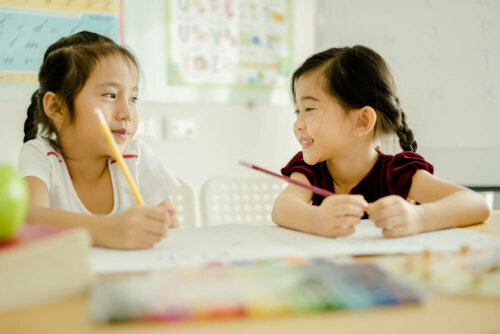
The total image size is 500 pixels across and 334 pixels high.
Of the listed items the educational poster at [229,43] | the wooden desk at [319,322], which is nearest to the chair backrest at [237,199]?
the educational poster at [229,43]

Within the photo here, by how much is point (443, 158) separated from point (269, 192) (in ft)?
3.43

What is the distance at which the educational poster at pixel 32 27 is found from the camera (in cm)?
171

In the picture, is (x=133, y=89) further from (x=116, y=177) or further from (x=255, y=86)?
(x=255, y=86)

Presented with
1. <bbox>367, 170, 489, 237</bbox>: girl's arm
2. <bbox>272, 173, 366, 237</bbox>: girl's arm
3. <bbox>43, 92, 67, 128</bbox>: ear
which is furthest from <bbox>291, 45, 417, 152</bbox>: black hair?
<bbox>43, 92, 67, 128</bbox>: ear

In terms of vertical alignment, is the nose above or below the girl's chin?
above

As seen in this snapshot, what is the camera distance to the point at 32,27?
68.7 inches

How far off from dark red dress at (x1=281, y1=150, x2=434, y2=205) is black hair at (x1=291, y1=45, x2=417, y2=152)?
0.10m

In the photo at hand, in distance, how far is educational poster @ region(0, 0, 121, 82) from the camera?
1711 millimetres

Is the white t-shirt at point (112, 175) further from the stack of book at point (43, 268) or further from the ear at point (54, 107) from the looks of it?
the stack of book at point (43, 268)

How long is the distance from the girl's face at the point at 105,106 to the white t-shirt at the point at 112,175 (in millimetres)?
76

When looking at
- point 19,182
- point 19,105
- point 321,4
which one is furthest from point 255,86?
point 19,182

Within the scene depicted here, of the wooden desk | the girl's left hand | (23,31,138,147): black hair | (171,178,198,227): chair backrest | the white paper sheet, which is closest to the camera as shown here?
the wooden desk

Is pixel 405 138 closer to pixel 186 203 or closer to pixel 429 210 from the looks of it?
pixel 429 210

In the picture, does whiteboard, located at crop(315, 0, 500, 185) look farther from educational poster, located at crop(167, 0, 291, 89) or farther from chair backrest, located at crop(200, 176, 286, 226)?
chair backrest, located at crop(200, 176, 286, 226)
